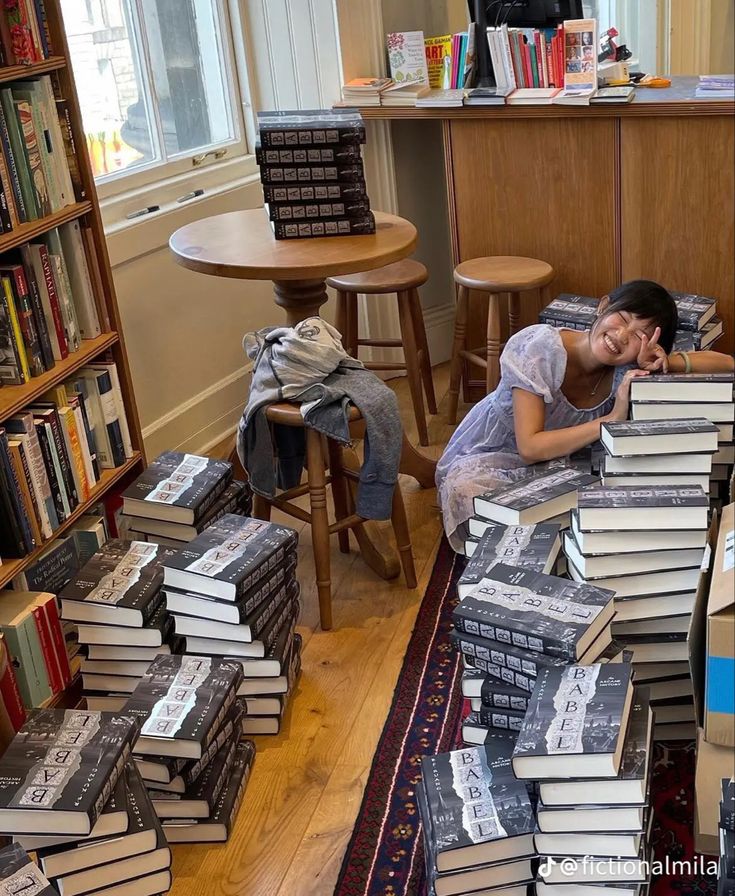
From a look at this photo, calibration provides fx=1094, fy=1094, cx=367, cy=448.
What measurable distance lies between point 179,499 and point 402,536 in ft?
2.03

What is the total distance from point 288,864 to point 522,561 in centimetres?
75

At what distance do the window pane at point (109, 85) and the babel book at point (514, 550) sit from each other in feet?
6.41

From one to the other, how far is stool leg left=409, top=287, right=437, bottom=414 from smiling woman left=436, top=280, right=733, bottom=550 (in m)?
0.87

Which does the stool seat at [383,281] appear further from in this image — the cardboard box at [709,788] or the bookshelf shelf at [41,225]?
the cardboard box at [709,788]

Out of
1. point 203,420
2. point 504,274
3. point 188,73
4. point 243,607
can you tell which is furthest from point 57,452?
point 188,73

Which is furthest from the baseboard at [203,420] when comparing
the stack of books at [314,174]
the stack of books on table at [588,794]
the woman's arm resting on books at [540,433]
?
the stack of books on table at [588,794]

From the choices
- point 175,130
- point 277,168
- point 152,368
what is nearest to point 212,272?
point 277,168

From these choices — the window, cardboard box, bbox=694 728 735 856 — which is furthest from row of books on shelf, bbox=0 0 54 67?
cardboard box, bbox=694 728 735 856

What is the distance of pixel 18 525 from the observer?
2400mm

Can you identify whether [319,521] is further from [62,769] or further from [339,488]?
[62,769]

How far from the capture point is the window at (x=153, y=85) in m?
3.49

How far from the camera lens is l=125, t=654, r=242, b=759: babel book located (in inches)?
82.8

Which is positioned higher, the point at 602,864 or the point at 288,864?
the point at 602,864

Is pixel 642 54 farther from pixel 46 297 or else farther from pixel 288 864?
pixel 288 864
